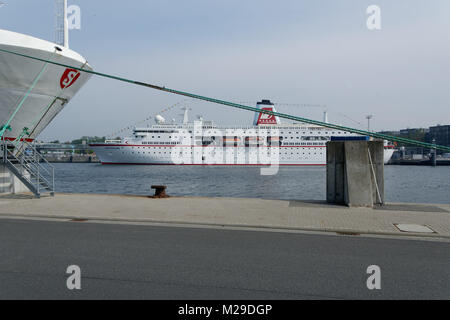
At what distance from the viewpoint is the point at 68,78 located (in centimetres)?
1418

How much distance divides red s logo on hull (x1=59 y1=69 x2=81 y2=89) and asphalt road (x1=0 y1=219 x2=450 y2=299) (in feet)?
26.0

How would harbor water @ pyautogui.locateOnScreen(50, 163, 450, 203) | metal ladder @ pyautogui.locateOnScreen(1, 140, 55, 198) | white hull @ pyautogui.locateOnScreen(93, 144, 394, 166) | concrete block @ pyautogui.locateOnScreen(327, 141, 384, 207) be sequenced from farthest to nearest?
white hull @ pyautogui.locateOnScreen(93, 144, 394, 166)
harbor water @ pyautogui.locateOnScreen(50, 163, 450, 203)
metal ladder @ pyautogui.locateOnScreen(1, 140, 55, 198)
concrete block @ pyautogui.locateOnScreen(327, 141, 384, 207)

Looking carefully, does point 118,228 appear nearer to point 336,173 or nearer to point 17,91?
point 336,173

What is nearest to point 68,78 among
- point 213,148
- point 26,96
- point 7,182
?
point 26,96

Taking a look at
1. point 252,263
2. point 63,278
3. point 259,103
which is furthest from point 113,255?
point 259,103

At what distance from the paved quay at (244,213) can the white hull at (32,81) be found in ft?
11.0

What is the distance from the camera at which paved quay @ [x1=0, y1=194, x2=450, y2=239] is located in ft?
26.5

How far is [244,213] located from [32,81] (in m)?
9.17

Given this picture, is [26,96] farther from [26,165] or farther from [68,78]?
[26,165]

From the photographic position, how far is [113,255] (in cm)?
574

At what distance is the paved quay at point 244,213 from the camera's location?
8070mm

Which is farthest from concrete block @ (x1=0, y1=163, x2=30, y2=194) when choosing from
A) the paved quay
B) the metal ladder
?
the paved quay

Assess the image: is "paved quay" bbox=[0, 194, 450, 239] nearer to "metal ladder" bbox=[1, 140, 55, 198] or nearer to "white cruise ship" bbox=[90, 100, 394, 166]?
"metal ladder" bbox=[1, 140, 55, 198]

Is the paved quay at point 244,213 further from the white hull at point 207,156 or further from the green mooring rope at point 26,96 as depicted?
the white hull at point 207,156
